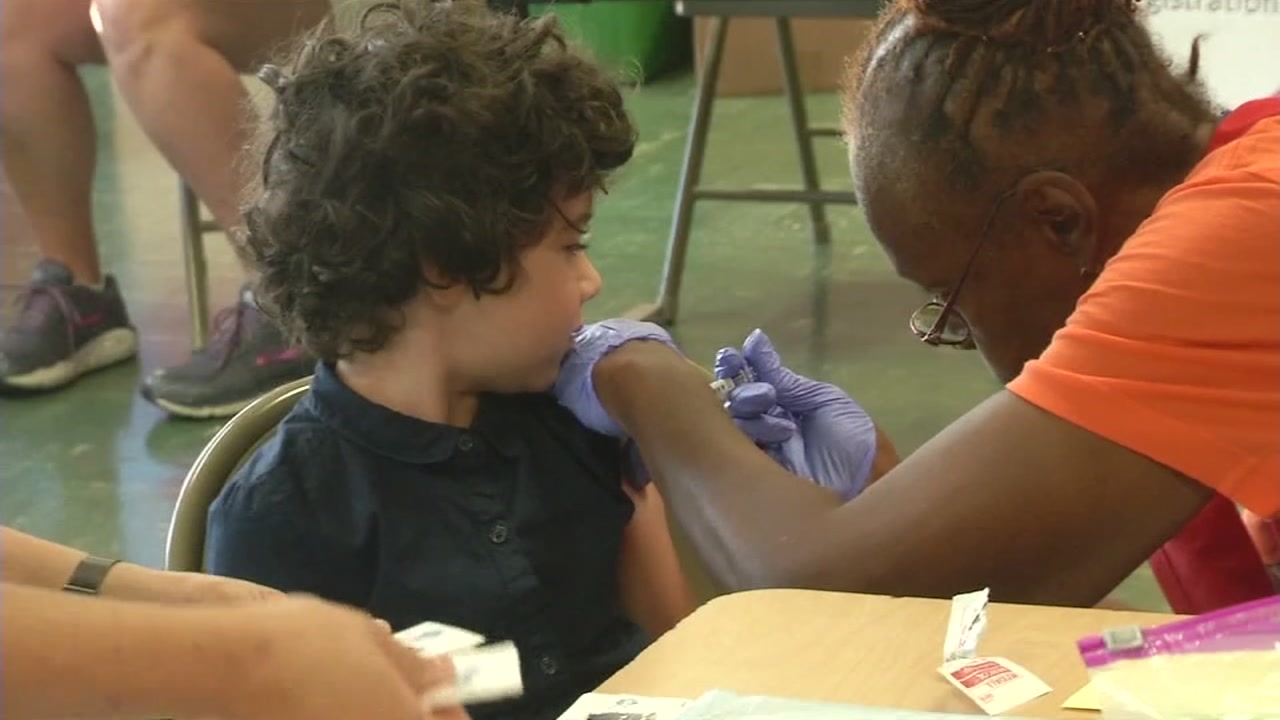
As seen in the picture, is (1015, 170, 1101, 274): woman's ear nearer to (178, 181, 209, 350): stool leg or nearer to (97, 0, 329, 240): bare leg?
(97, 0, 329, 240): bare leg

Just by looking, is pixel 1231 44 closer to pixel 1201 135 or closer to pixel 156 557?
pixel 1201 135

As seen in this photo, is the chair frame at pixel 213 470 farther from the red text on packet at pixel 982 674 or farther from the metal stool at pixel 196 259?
the metal stool at pixel 196 259

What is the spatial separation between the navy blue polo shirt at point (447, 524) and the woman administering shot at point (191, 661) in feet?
1.87

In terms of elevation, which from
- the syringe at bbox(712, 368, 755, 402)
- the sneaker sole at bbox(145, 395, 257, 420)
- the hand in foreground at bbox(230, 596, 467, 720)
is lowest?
the sneaker sole at bbox(145, 395, 257, 420)

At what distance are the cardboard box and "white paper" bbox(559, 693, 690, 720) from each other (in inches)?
214

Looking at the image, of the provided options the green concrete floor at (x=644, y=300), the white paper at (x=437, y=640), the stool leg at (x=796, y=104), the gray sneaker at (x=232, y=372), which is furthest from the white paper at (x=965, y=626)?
the stool leg at (x=796, y=104)

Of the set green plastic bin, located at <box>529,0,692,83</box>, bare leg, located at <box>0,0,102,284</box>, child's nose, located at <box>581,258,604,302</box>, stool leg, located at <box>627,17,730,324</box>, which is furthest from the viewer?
green plastic bin, located at <box>529,0,692,83</box>

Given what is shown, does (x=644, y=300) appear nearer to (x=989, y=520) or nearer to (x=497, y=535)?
(x=497, y=535)

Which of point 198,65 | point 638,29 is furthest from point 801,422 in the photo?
point 638,29

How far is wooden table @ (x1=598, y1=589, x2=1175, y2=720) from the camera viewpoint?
961mm

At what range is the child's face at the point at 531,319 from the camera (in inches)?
55.6

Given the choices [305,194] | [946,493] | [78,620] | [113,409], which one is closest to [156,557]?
[113,409]

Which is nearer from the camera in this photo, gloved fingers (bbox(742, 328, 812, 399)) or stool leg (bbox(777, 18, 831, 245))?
gloved fingers (bbox(742, 328, 812, 399))

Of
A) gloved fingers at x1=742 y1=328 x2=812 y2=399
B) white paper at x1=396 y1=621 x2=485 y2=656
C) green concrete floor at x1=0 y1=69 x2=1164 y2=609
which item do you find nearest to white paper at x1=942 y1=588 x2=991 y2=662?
white paper at x1=396 y1=621 x2=485 y2=656
